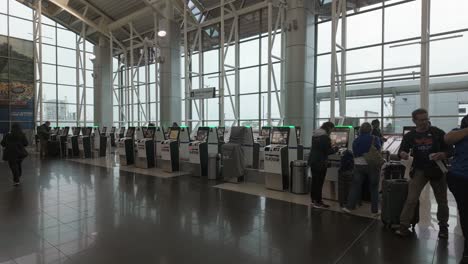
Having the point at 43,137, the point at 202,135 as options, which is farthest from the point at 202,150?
the point at 43,137

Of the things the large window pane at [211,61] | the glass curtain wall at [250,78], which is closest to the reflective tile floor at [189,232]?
the glass curtain wall at [250,78]

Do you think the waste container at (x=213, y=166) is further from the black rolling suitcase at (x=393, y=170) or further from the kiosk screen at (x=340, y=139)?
the black rolling suitcase at (x=393, y=170)

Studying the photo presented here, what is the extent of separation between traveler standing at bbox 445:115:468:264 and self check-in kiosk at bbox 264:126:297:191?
3.30m

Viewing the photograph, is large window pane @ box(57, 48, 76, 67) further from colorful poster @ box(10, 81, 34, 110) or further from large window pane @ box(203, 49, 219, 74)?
large window pane @ box(203, 49, 219, 74)

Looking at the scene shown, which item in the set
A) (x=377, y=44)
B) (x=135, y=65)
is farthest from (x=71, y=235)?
(x=135, y=65)

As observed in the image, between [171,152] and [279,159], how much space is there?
3682 millimetres

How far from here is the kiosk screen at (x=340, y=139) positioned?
17.3ft

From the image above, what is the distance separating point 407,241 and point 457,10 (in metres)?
8.44

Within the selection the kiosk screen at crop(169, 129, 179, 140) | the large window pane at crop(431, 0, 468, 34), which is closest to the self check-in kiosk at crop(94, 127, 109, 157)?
the kiosk screen at crop(169, 129, 179, 140)

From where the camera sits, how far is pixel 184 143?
9.08 metres

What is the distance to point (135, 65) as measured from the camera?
18812 mm

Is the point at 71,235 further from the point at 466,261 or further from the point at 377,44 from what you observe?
the point at 377,44

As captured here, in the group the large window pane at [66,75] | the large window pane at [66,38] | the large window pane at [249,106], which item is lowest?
the large window pane at [249,106]

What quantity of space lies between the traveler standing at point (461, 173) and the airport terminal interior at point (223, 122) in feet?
1.65
